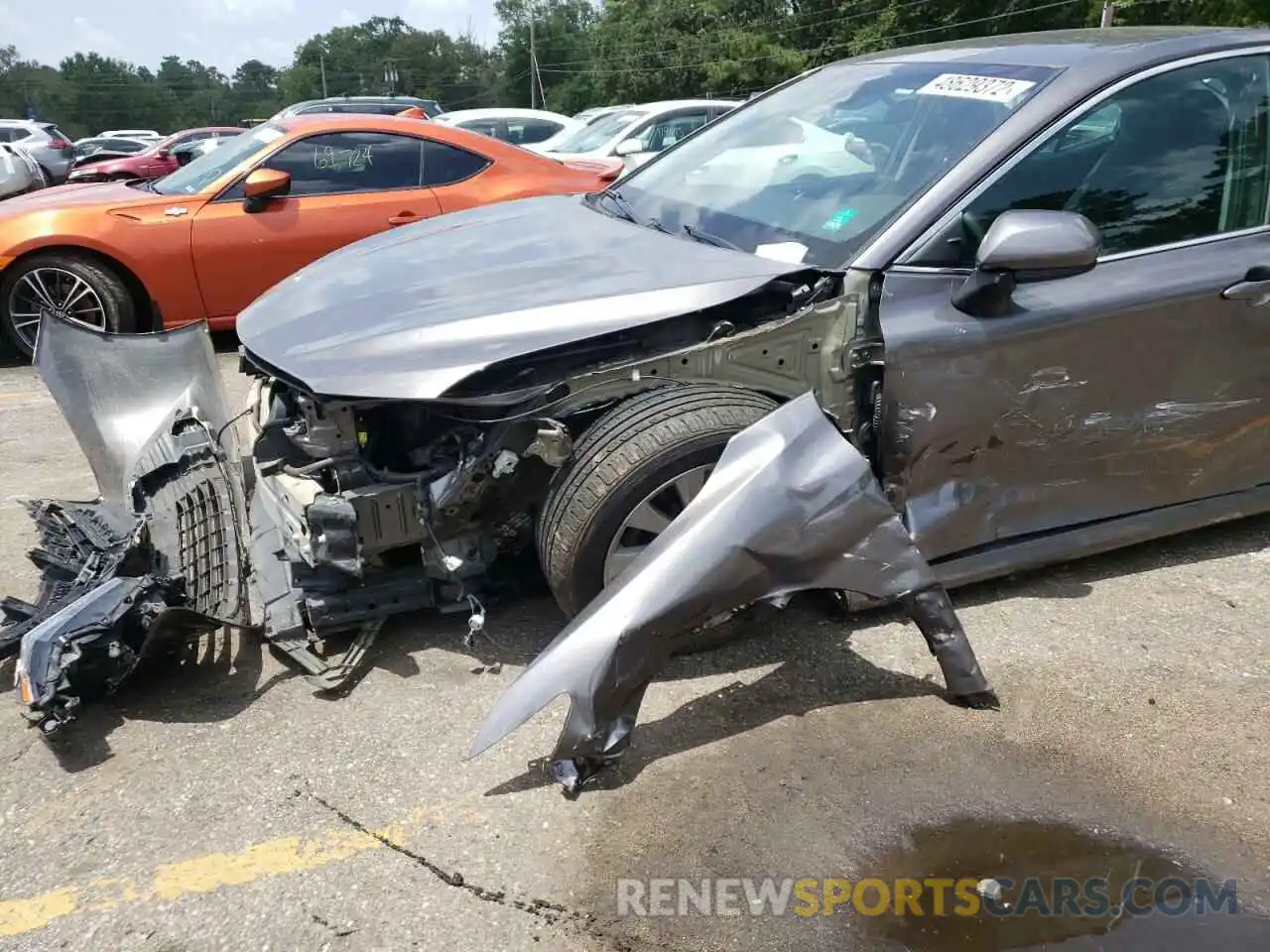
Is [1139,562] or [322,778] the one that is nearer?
[322,778]

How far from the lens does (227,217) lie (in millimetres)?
6027

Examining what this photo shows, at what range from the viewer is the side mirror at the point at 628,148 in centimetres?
1050

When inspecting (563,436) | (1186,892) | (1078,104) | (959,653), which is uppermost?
(1078,104)

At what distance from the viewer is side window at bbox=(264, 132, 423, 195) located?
6.29m

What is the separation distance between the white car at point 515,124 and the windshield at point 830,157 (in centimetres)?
1001

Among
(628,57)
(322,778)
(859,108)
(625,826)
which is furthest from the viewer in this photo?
(628,57)

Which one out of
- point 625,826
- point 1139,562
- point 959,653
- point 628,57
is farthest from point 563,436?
point 628,57

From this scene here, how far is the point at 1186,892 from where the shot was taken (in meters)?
2.12

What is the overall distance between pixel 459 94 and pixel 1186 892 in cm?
9782

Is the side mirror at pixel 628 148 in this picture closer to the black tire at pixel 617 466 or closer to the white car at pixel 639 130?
the white car at pixel 639 130

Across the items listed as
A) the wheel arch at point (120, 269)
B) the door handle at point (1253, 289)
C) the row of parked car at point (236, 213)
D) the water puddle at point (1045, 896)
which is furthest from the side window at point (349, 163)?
the water puddle at point (1045, 896)

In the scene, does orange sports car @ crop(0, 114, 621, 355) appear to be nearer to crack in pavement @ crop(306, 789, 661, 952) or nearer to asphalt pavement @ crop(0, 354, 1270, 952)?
asphalt pavement @ crop(0, 354, 1270, 952)

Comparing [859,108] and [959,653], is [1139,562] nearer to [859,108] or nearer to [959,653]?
[959,653]

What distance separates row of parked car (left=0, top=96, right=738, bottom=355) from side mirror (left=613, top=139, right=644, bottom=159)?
3.79m
